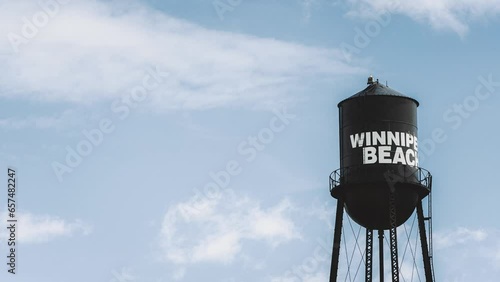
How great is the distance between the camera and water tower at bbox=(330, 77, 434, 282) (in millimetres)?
54344

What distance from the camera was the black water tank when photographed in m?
54.3

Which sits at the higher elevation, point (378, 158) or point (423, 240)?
point (378, 158)

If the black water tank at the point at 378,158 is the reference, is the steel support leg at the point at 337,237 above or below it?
below

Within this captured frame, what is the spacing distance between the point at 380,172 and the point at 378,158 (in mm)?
621

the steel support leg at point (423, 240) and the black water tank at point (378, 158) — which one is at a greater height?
the black water tank at point (378, 158)

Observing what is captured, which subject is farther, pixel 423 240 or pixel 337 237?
→ pixel 337 237

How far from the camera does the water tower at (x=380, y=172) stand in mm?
54344

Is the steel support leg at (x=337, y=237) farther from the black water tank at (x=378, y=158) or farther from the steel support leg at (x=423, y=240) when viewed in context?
the steel support leg at (x=423, y=240)

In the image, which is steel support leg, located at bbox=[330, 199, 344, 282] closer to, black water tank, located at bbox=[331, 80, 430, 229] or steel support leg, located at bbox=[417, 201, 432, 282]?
black water tank, located at bbox=[331, 80, 430, 229]

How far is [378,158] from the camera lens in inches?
2153

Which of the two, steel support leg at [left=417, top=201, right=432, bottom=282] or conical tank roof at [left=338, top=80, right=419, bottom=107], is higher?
conical tank roof at [left=338, top=80, right=419, bottom=107]

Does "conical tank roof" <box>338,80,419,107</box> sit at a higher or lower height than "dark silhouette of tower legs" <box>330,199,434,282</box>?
higher

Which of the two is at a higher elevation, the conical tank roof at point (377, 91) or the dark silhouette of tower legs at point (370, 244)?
the conical tank roof at point (377, 91)

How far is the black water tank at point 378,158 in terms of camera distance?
178ft
